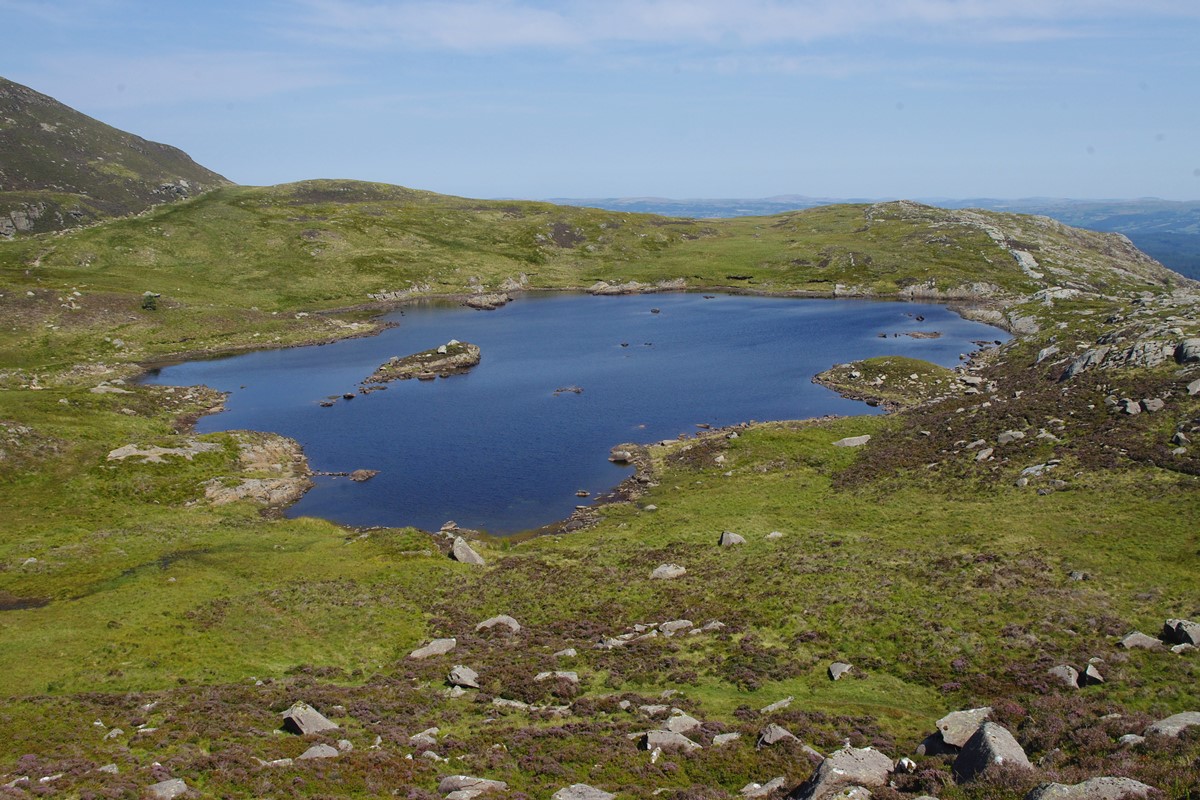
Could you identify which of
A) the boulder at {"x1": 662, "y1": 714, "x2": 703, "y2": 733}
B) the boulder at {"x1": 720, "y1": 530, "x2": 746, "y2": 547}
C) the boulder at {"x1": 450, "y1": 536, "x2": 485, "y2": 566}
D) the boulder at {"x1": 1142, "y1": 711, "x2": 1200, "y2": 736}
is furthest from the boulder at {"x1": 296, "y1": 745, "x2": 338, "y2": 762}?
the boulder at {"x1": 720, "y1": 530, "x2": 746, "y2": 547}

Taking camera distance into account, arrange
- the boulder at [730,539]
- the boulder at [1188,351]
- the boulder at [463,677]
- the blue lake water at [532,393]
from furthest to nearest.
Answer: the blue lake water at [532,393] → the boulder at [1188,351] → the boulder at [730,539] → the boulder at [463,677]

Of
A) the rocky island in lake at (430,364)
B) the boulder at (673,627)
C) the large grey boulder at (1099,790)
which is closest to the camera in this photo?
the large grey boulder at (1099,790)

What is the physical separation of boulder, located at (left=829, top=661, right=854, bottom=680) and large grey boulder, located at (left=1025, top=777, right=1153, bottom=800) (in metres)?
14.9

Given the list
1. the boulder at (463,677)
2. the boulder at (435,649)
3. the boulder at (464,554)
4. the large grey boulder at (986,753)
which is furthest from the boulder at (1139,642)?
the boulder at (464,554)

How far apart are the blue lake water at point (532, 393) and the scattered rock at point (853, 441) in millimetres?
14696

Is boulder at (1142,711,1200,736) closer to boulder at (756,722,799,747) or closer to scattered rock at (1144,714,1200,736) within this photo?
scattered rock at (1144,714,1200,736)

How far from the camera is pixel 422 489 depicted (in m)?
72.9

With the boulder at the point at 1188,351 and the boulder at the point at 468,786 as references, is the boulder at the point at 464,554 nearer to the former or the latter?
the boulder at the point at 468,786

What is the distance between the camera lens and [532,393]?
4193 inches

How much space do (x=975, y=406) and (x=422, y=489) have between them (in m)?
59.5

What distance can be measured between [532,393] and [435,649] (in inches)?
2664

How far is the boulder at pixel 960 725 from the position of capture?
25.5 m

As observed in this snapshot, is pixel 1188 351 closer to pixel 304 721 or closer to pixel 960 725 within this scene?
pixel 960 725

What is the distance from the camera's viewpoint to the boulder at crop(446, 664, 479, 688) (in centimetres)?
3572
